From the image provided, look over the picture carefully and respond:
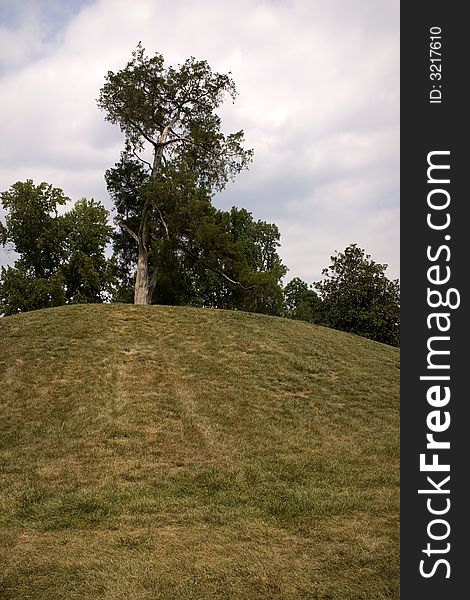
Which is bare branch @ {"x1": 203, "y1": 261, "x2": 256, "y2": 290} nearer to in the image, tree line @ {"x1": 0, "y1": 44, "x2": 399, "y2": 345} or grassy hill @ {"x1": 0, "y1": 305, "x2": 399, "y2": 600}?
tree line @ {"x1": 0, "y1": 44, "x2": 399, "y2": 345}

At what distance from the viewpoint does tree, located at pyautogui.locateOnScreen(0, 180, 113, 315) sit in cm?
3034

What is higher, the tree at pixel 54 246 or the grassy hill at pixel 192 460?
the tree at pixel 54 246

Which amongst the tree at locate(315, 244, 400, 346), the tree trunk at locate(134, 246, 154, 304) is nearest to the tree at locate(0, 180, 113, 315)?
the tree trunk at locate(134, 246, 154, 304)

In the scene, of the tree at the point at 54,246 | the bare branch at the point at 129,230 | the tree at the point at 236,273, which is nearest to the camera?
the tree at the point at 236,273

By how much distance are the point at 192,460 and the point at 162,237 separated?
53.3ft

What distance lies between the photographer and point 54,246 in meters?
31.8

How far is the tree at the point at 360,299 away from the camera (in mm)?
31531

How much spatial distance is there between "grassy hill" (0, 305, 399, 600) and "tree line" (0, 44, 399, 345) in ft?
20.0

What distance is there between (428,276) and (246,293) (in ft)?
70.2

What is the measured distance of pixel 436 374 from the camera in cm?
329

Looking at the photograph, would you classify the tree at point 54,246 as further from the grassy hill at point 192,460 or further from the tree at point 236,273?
the grassy hill at point 192,460

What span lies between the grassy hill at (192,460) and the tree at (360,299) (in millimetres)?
13395

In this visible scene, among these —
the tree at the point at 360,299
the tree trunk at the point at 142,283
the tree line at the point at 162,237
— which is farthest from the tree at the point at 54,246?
the tree at the point at 360,299

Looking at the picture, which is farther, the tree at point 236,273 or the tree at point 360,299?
the tree at point 360,299
